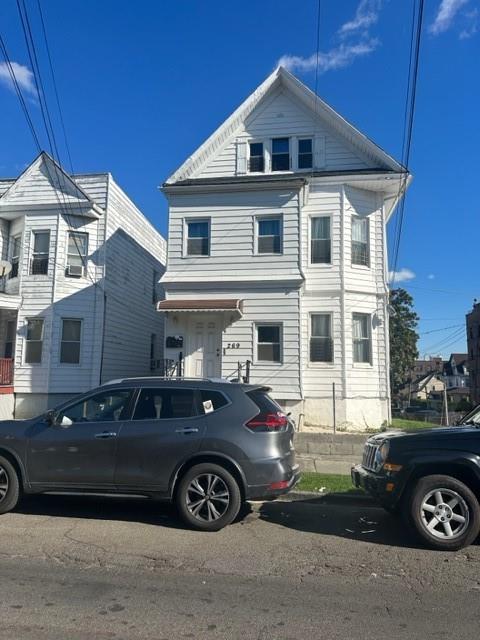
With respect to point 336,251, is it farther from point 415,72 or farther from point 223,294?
point 415,72

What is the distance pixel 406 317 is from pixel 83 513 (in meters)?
40.9

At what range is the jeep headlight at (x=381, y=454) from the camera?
18.8ft

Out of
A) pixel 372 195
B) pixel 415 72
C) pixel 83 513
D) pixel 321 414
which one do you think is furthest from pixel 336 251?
pixel 83 513

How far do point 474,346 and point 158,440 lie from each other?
51358 millimetres

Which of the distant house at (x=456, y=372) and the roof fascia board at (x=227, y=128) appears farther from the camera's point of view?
the distant house at (x=456, y=372)

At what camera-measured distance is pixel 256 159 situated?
1661 cm

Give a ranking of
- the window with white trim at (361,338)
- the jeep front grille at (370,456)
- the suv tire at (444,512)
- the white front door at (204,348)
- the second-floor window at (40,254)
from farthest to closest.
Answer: the second-floor window at (40,254) → the window with white trim at (361,338) → the white front door at (204,348) → the jeep front grille at (370,456) → the suv tire at (444,512)

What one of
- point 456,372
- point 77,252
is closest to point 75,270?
point 77,252

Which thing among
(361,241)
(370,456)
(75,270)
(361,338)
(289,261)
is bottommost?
(370,456)

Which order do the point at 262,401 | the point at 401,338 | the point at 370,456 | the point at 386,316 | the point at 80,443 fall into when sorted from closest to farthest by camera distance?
the point at 370,456 < the point at 80,443 < the point at 262,401 < the point at 386,316 < the point at 401,338

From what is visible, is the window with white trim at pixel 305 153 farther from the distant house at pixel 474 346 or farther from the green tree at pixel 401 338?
the distant house at pixel 474 346

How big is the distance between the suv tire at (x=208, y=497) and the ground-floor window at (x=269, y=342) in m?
8.78

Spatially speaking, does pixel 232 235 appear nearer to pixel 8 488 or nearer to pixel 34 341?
pixel 34 341

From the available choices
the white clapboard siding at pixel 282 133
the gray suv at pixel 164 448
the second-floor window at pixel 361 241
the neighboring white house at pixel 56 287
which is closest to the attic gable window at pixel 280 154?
the white clapboard siding at pixel 282 133
